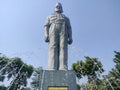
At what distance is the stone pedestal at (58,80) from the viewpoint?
1067cm

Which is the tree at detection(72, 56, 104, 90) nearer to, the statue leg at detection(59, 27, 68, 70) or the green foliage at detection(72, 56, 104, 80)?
the green foliage at detection(72, 56, 104, 80)

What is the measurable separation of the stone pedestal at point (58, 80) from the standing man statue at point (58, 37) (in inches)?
18.1

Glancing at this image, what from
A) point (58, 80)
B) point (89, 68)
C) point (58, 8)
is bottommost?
point (58, 80)

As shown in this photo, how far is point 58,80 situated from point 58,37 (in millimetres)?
2175

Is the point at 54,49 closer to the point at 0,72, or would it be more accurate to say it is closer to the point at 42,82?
the point at 42,82

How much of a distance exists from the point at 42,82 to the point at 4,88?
24.8 meters

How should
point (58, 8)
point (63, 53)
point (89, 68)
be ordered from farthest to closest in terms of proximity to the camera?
point (89, 68), point (58, 8), point (63, 53)

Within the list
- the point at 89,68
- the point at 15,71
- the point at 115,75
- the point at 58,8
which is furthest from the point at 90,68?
the point at 58,8

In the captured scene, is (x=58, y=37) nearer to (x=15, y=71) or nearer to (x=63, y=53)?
(x=63, y=53)

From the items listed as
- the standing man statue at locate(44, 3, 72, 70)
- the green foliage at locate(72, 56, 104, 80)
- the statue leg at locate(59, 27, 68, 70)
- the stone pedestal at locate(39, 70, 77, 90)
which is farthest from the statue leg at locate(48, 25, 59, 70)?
the green foliage at locate(72, 56, 104, 80)

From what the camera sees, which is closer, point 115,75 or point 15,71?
point 115,75

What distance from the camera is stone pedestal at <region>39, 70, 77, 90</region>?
10672 mm

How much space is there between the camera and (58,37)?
1209cm

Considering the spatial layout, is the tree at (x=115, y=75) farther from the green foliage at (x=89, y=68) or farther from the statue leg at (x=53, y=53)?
the statue leg at (x=53, y=53)
